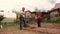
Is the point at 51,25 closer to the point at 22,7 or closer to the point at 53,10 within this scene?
the point at 53,10

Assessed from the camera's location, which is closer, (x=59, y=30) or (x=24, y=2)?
(x=59, y=30)

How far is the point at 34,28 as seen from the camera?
3041 millimetres

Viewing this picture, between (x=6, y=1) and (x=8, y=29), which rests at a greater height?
(x=6, y=1)

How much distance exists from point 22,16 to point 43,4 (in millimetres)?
486

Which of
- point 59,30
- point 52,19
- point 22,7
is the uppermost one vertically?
point 22,7

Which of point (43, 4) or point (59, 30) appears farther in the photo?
point (43, 4)

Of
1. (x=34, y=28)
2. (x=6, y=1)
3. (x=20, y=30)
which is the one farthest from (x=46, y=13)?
(x=6, y=1)

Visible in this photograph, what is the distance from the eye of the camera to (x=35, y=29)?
3.01 metres

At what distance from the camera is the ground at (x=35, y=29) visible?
115 inches

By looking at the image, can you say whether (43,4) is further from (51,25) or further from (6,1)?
(6,1)

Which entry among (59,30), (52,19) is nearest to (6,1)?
(52,19)

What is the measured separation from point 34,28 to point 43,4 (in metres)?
0.51

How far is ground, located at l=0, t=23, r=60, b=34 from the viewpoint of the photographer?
2914 millimetres

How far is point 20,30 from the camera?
118 inches
